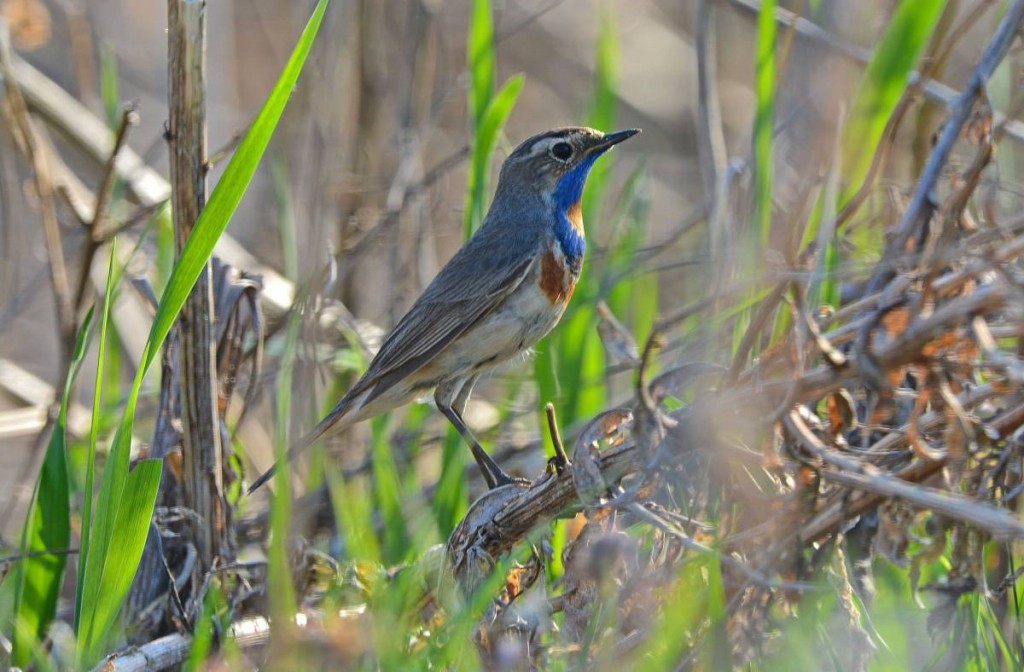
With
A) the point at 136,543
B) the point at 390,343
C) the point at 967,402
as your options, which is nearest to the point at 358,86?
the point at 390,343

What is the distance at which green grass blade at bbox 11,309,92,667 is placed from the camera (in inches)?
130

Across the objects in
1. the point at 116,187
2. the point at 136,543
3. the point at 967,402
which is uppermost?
the point at 116,187

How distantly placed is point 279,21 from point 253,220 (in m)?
1.42

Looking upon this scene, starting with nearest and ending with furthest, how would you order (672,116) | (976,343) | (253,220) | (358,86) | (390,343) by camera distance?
1. (976,343)
2. (390,343)
3. (358,86)
4. (253,220)
5. (672,116)

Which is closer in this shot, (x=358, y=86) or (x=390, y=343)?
(x=390, y=343)

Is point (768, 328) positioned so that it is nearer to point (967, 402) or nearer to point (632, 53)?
point (967, 402)

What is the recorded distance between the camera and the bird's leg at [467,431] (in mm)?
4055

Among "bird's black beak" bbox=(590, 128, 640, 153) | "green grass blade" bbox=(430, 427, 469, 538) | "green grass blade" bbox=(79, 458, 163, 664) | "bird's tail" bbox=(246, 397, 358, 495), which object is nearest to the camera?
"green grass blade" bbox=(79, 458, 163, 664)

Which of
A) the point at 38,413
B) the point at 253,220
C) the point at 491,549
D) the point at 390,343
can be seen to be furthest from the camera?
the point at 253,220

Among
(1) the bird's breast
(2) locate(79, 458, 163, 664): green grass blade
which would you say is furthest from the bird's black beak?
(2) locate(79, 458, 163, 664): green grass blade

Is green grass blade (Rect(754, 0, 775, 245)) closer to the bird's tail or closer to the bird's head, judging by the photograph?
the bird's head

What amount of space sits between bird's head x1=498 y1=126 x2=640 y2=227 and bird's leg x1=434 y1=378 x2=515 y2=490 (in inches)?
30.8

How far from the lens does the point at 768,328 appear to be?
3.24 m

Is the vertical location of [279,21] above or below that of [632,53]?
above
